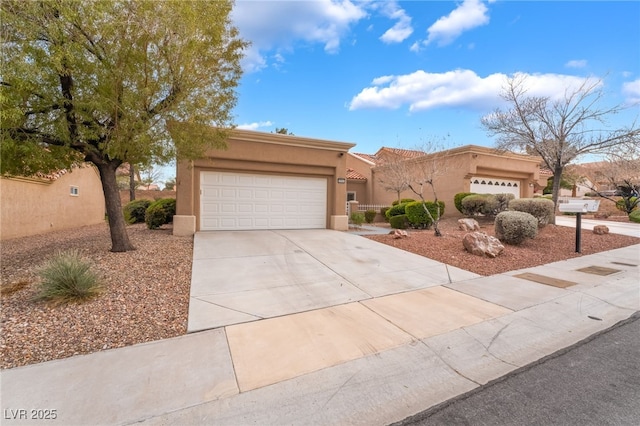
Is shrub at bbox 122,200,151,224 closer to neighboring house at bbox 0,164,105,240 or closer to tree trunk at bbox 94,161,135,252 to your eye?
neighboring house at bbox 0,164,105,240

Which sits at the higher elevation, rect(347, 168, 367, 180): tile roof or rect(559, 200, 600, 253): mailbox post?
rect(347, 168, 367, 180): tile roof

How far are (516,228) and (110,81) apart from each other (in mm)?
10981

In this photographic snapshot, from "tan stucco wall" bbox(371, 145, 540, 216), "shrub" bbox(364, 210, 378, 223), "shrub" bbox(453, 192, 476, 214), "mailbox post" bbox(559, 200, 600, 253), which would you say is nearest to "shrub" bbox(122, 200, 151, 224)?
"shrub" bbox(364, 210, 378, 223)

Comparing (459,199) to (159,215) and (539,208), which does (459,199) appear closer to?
(539,208)

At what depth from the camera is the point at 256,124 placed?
13062 mm

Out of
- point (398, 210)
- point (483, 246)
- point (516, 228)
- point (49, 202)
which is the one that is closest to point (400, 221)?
point (398, 210)

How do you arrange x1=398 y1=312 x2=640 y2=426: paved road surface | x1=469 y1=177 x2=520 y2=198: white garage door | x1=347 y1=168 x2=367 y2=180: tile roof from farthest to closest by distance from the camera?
x1=347 y1=168 x2=367 y2=180: tile roof, x1=469 y1=177 x2=520 y2=198: white garage door, x1=398 y1=312 x2=640 y2=426: paved road surface

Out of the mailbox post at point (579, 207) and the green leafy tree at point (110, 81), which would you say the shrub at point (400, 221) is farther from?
the green leafy tree at point (110, 81)

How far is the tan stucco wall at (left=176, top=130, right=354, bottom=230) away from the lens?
10406 mm

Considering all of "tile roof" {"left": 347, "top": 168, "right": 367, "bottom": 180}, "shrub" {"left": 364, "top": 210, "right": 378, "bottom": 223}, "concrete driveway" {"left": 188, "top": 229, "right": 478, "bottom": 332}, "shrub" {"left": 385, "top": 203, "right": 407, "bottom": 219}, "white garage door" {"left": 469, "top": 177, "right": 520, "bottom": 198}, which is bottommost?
"concrete driveway" {"left": 188, "top": 229, "right": 478, "bottom": 332}

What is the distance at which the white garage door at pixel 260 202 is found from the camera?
10992 mm

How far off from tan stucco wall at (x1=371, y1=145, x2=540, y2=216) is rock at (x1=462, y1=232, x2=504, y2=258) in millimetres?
7701

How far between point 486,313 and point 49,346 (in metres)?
5.84

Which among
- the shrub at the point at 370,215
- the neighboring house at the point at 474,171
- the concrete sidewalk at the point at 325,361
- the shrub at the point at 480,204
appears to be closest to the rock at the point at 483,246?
the concrete sidewalk at the point at 325,361
